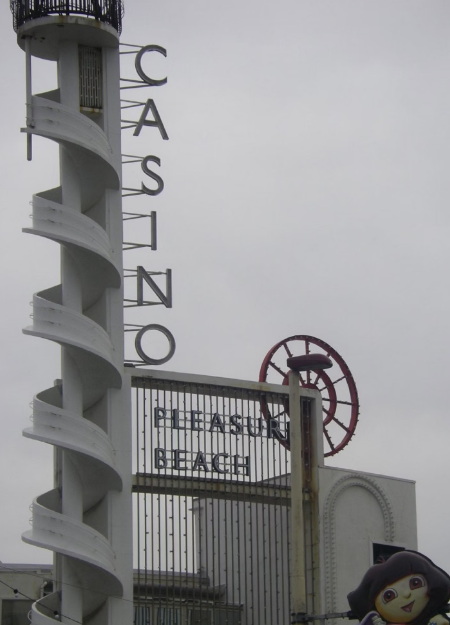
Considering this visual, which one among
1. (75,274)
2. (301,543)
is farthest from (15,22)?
(301,543)

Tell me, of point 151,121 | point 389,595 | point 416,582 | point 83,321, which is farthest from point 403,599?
point 151,121

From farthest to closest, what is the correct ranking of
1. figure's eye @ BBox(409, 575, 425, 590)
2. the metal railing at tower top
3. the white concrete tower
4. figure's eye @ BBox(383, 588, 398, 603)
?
the metal railing at tower top → the white concrete tower → figure's eye @ BBox(383, 588, 398, 603) → figure's eye @ BBox(409, 575, 425, 590)

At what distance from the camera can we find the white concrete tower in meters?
49.2

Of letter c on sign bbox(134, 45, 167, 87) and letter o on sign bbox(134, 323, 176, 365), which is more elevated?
letter c on sign bbox(134, 45, 167, 87)

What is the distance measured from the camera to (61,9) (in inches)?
2062

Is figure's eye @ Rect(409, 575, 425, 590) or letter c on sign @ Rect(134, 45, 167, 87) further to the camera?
letter c on sign @ Rect(134, 45, 167, 87)

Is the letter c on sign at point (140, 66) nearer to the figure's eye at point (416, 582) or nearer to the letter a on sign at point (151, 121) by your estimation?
the letter a on sign at point (151, 121)

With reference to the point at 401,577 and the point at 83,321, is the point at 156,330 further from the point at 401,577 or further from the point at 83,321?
the point at 401,577

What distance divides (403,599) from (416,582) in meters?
0.54

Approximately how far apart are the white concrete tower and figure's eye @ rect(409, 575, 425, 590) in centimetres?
972

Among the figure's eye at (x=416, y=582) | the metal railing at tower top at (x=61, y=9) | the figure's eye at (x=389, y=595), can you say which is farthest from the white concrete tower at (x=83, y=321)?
the figure's eye at (x=416, y=582)

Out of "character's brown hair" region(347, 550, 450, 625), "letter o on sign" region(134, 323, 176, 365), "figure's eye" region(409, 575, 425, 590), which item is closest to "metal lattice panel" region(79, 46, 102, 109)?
"letter o on sign" region(134, 323, 176, 365)

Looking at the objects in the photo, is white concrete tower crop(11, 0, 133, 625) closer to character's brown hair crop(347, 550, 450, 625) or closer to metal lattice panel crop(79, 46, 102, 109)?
metal lattice panel crop(79, 46, 102, 109)

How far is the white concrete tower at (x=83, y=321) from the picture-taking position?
161 ft
